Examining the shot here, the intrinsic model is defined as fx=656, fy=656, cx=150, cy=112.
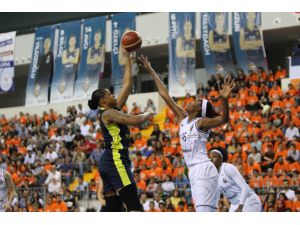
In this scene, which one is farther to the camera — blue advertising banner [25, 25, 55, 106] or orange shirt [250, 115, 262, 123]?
blue advertising banner [25, 25, 55, 106]

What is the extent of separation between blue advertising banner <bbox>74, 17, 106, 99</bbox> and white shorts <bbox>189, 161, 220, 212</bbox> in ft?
53.7

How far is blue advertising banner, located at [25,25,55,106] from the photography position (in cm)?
2614

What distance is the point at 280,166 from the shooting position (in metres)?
14.8

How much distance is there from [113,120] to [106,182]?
29.5 inches

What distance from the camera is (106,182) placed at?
7707 millimetres

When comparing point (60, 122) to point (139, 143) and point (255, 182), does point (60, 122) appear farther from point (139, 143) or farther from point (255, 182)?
point (255, 182)

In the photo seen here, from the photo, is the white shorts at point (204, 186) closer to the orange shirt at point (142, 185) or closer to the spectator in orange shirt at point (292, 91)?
the orange shirt at point (142, 185)

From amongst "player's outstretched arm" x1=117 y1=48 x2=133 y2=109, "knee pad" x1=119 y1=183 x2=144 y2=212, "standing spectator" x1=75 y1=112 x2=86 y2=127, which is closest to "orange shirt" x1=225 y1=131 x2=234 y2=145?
"standing spectator" x1=75 y1=112 x2=86 y2=127

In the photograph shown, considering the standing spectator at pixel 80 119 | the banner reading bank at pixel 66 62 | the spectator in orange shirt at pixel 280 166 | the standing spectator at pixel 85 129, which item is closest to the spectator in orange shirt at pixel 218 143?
the spectator in orange shirt at pixel 280 166

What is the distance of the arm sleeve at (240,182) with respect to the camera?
912 cm

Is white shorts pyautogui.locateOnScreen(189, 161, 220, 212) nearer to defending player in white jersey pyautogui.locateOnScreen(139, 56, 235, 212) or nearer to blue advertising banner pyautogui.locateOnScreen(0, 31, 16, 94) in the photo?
defending player in white jersey pyautogui.locateOnScreen(139, 56, 235, 212)

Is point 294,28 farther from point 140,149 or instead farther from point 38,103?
point 38,103

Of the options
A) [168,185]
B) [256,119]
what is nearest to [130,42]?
[168,185]

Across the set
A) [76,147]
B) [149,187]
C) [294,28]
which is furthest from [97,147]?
[294,28]
